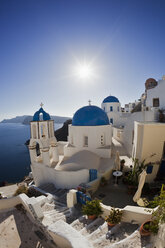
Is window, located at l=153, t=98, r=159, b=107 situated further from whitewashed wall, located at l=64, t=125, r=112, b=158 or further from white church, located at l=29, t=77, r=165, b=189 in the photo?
whitewashed wall, located at l=64, t=125, r=112, b=158

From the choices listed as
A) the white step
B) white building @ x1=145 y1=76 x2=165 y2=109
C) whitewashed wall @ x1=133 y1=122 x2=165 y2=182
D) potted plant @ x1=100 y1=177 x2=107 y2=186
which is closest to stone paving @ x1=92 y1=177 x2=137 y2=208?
potted plant @ x1=100 y1=177 x2=107 y2=186

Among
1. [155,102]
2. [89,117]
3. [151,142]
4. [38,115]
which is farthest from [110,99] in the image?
[151,142]

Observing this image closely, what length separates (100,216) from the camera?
5992mm

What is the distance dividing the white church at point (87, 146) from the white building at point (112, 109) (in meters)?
10.2

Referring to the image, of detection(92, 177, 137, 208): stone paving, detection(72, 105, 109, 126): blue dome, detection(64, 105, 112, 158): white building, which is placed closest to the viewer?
detection(92, 177, 137, 208): stone paving

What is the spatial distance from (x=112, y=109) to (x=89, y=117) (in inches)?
612

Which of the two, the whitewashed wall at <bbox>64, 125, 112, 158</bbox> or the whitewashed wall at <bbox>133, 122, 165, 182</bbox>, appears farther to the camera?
the whitewashed wall at <bbox>64, 125, 112, 158</bbox>

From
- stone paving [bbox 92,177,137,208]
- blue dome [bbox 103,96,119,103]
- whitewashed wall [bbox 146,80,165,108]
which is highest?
blue dome [bbox 103,96,119,103]

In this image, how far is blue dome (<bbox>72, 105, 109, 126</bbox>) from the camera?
14584 millimetres

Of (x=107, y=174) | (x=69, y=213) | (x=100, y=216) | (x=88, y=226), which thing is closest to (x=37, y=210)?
(x=69, y=213)

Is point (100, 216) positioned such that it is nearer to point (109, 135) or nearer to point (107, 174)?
point (107, 174)

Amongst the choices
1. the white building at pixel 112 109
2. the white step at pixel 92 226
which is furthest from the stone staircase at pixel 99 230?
the white building at pixel 112 109

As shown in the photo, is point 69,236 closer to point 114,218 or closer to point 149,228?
point 114,218

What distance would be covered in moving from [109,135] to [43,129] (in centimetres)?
752
